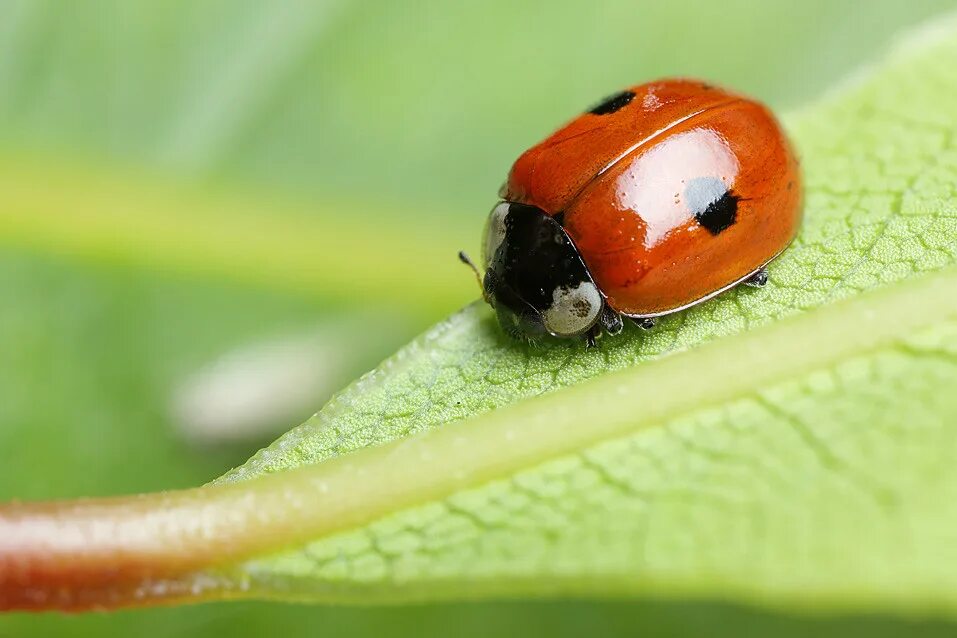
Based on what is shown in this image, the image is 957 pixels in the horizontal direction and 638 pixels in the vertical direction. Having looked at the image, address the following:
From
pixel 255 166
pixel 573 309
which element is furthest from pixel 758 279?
pixel 255 166

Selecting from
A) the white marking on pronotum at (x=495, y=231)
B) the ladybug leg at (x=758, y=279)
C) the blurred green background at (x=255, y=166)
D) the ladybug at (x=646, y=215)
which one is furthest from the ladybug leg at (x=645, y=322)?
the blurred green background at (x=255, y=166)

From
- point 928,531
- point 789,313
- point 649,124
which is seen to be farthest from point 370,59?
point 928,531

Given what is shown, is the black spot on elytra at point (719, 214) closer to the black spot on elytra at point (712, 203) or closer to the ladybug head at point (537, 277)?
the black spot on elytra at point (712, 203)

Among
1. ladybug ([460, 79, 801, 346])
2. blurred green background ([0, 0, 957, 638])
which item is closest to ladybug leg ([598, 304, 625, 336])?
ladybug ([460, 79, 801, 346])

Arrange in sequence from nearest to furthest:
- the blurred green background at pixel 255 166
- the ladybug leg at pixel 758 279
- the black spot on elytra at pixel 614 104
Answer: the ladybug leg at pixel 758 279 → the black spot on elytra at pixel 614 104 → the blurred green background at pixel 255 166

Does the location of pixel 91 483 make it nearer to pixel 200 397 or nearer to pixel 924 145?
pixel 200 397

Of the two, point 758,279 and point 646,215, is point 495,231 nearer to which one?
point 646,215
